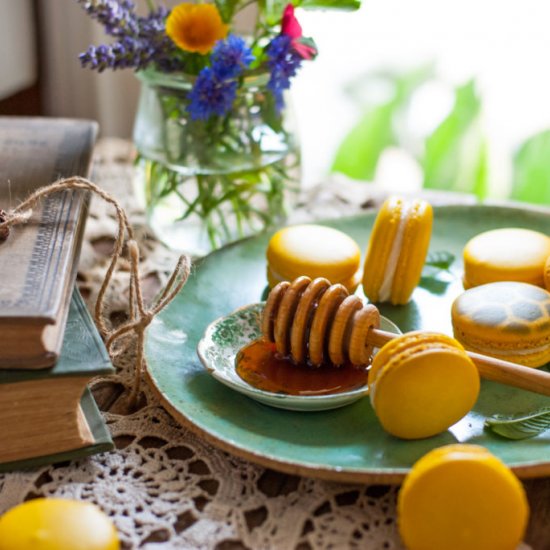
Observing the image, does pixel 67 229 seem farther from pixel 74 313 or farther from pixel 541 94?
pixel 541 94

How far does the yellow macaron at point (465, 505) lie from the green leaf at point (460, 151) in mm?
1189

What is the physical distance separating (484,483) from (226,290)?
45 cm

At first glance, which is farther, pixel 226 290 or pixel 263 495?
pixel 226 290

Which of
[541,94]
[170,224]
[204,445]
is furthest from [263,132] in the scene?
[541,94]

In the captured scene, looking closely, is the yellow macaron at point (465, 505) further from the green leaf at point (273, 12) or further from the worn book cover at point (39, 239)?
the green leaf at point (273, 12)

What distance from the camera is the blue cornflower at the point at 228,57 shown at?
0.93 m

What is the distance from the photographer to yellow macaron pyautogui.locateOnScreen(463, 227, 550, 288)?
2.97ft

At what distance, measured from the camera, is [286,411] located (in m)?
0.76

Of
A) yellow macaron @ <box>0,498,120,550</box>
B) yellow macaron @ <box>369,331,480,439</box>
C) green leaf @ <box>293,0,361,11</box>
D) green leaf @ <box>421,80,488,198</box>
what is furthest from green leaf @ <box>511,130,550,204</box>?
yellow macaron @ <box>0,498,120,550</box>

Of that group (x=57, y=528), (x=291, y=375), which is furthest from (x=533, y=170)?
(x=57, y=528)

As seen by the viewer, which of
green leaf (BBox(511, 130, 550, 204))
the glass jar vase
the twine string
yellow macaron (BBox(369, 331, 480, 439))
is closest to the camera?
yellow macaron (BBox(369, 331, 480, 439))

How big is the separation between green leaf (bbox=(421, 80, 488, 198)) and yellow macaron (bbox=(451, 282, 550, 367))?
3.02 feet

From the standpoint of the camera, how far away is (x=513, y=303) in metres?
0.82

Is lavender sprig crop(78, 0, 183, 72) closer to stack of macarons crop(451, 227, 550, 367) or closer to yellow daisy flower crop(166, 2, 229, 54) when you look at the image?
yellow daisy flower crop(166, 2, 229, 54)
